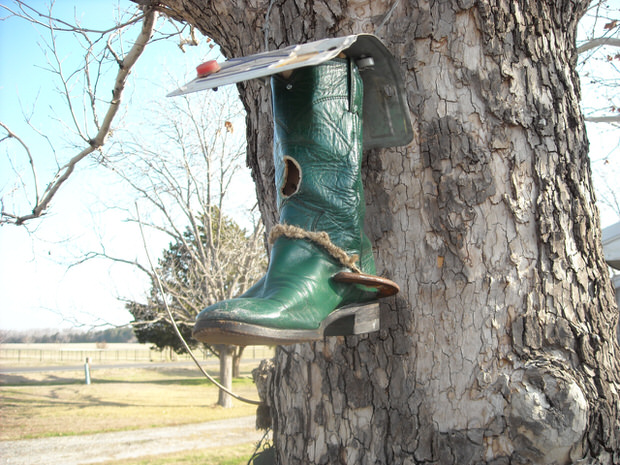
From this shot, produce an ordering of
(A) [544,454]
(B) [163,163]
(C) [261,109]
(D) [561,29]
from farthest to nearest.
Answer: (B) [163,163], (C) [261,109], (D) [561,29], (A) [544,454]

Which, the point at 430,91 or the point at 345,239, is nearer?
the point at 345,239

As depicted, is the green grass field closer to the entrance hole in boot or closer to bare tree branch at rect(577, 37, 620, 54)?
bare tree branch at rect(577, 37, 620, 54)

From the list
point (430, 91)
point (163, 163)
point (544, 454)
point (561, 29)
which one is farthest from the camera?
point (163, 163)

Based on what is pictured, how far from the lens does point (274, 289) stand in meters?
1.07

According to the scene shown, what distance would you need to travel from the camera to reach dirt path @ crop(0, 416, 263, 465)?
8.16 metres

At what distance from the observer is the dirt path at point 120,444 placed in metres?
8.16

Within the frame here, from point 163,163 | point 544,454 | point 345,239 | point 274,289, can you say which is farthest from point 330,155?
point 163,163

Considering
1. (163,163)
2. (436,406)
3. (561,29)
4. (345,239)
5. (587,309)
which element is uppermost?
(163,163)

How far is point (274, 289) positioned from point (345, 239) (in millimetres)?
234

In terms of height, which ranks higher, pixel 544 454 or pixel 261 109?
pixel 261 109

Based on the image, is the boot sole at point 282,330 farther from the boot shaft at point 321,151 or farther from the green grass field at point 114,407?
the green grass field at point 114,407

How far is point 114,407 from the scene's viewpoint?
14172 millimetres

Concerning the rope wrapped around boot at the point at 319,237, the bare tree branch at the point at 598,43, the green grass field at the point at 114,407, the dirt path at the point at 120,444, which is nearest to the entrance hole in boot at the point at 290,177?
the rope wrapped around boot at the point at 319,237

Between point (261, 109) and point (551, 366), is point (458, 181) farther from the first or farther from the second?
point (261, 109)
